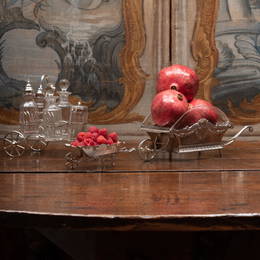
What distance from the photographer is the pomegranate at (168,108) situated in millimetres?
1046

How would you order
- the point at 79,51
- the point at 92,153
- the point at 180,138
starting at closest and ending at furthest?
the point at 92,153
the point at 180,138
the point at 79,51

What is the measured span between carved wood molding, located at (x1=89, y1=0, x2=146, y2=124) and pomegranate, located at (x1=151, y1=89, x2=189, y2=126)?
0.84 m

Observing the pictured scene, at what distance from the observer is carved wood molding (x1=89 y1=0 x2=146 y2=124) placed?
1913 mm

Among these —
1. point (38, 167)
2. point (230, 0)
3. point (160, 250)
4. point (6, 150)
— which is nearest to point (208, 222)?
point (160, 250)

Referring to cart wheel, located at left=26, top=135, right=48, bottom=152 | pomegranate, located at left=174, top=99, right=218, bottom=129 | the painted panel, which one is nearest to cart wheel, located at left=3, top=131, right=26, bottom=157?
cart wheel, located at left=26, top=135, right=48, bottom=152

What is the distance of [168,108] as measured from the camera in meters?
1.05

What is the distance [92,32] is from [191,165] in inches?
42.3

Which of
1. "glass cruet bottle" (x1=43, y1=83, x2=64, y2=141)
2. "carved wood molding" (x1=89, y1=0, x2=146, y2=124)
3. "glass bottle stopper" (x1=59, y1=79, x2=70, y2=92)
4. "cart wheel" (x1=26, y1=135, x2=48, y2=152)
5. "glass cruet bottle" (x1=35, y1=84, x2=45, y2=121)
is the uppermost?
"carved wood molding" (x1=89, y1=0, x2=146, y2=124)

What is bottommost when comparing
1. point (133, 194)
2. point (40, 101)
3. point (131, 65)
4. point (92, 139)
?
point (133, 194)

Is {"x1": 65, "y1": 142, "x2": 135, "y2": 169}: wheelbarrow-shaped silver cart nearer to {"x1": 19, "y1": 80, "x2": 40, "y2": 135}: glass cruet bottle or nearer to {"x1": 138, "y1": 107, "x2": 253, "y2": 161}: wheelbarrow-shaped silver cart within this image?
{"x1": 138, "y1": 107, "x2": 253, "y2": 161}: wheelbarrow-shaped silver cart

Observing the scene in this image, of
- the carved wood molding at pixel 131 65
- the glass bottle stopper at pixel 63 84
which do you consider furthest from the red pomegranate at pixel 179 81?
the carved wood molding at pixel 131 65

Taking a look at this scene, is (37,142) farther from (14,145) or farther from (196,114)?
(196,114)

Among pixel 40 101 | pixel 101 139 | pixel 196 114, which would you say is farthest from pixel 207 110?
pixel 40 101

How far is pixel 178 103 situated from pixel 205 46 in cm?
93
